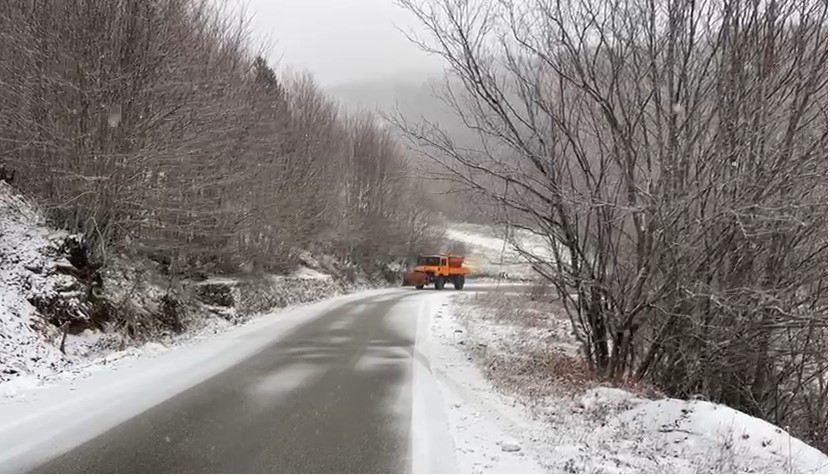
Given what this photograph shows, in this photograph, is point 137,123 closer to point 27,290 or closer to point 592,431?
point 27,290

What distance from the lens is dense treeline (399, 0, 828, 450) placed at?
7.98 m

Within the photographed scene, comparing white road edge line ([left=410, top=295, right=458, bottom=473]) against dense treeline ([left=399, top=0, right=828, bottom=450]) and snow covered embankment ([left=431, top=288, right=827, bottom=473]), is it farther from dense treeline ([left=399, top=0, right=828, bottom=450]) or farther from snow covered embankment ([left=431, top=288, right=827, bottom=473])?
A: dense treeline ([left=399, top=0, right=828, bottom=450])

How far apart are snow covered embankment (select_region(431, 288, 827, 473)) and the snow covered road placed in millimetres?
443

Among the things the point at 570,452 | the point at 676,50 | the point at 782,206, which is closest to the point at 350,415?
the point at 570,452

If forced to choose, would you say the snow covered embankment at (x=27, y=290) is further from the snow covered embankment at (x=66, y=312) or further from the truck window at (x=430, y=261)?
the truck window at (x=430, y=261)

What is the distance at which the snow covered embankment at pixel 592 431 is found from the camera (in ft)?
18.0

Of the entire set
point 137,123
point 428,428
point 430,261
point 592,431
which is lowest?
point 428,428

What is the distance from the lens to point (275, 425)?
641cm

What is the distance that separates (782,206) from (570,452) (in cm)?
406

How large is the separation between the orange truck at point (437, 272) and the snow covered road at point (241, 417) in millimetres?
26935

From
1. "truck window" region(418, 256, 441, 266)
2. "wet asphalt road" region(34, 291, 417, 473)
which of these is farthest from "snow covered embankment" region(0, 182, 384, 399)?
"truck window" region(418, 256, 441, 266)

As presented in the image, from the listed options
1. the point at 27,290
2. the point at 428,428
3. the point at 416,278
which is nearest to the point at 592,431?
the point at 428,428

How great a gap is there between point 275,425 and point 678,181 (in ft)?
20.1

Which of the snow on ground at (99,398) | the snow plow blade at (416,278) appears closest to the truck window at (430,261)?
the snow plow blade at (416,278)
